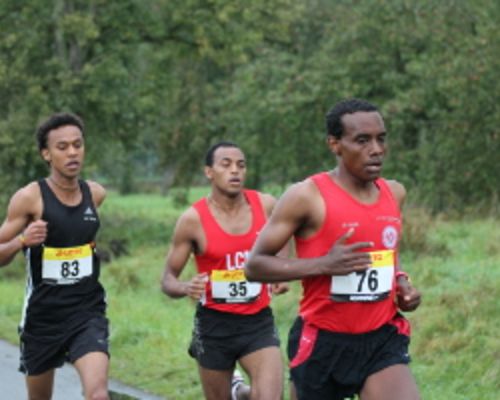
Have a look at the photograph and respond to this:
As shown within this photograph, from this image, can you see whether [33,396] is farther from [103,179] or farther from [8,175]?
[103,179]

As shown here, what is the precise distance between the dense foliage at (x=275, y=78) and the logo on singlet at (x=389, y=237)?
1600cm

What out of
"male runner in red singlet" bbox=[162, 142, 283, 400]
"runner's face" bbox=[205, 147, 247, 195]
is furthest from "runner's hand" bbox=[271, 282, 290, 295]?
"runner's face" bbox=[205, 147, 247, 195]

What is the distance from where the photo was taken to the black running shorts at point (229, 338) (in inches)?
283

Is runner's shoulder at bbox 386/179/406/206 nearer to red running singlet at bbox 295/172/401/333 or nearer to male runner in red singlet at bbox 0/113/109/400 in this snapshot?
red running singlet at bbox 295/172/401/333

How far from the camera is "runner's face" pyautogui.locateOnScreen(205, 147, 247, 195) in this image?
7.70 m

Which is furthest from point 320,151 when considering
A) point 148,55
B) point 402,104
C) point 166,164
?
point 166,164

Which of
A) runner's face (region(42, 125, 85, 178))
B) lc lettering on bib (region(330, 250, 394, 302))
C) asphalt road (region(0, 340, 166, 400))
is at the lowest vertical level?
asphalt road (region(0, 340, 166, 400))

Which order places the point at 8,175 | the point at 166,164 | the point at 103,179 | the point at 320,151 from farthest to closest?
the point at 103,179 < the point at 166,164 < the point at 320,151 < the point at 8,175

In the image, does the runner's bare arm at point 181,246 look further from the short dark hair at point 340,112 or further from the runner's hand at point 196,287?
the short dark hair at point 340,112

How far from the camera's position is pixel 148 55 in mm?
28141

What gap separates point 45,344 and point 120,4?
19342 mm

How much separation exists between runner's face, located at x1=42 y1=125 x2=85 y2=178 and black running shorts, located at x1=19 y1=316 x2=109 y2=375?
3.00ft

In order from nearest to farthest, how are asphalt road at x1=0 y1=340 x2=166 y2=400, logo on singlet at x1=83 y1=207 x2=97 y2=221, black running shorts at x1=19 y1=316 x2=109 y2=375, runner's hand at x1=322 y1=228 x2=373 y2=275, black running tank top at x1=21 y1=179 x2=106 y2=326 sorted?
runner's hand at x1=322 y1=228 x2=373 y2=275 < black running shorts at x1=19 y1=316 x2=109 y2=375 < black running tank top at x1=21 y1=179 x2=106 y2=326 < logo on singlet at x1=83 y1=207 x2=97 y2=221 < asphalt road at x1=0 y1=340 x2=166 y2=400

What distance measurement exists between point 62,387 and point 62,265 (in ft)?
9.65
